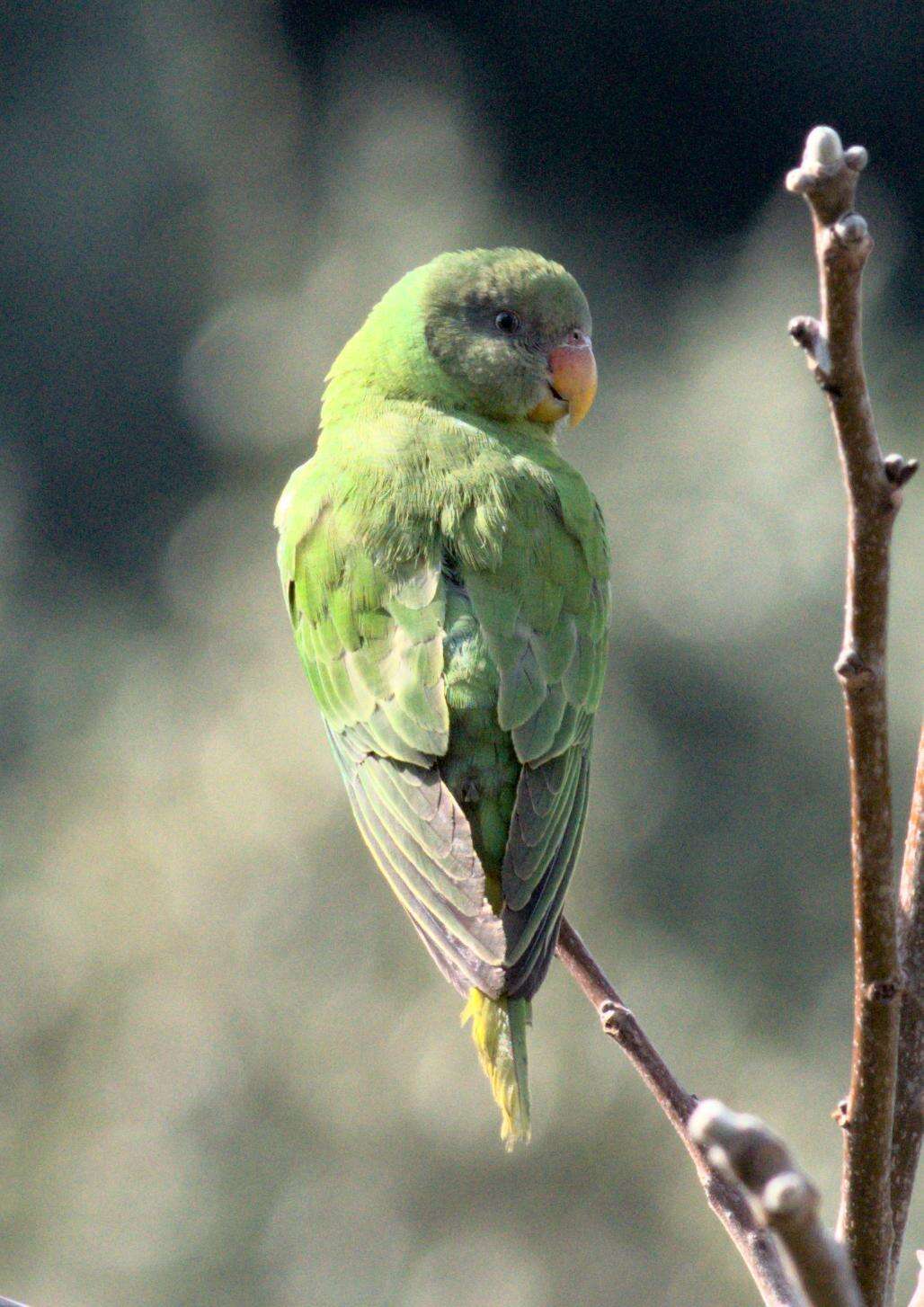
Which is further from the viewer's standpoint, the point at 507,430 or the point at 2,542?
the point at 2,542

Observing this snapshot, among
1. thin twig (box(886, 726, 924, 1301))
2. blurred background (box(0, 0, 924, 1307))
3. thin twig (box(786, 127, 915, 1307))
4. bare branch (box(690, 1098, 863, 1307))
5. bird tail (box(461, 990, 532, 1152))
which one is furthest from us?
blurred background (box(0, 0, 924, 1307))

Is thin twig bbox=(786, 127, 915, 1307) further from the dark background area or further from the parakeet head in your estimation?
the dark background area

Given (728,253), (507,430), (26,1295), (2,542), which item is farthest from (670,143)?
(26,1295)

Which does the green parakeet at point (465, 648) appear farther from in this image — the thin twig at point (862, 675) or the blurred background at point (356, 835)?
the blurred background at point (356, 835)

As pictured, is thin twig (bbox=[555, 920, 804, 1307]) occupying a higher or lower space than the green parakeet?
lower

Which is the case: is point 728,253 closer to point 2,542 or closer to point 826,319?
point 2,542

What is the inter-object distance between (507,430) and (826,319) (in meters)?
1.58

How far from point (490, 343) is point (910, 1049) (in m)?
1.58

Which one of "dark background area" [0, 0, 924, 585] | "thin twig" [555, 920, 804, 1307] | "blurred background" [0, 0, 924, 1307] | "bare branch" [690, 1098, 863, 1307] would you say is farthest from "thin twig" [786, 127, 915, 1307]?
"dark background area" [0, 0, 924, 585]

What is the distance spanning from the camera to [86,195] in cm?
652

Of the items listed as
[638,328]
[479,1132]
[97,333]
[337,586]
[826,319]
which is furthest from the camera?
[97,333]

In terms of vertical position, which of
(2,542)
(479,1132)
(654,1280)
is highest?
(2,542)

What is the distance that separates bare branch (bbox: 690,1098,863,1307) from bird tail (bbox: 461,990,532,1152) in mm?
990

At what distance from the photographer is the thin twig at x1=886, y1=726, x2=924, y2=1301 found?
1260 millimetres
